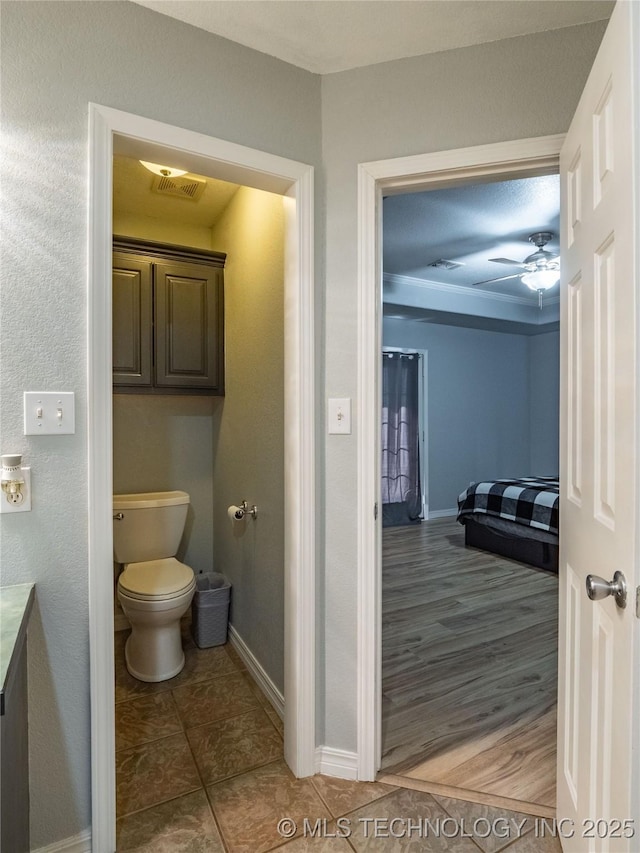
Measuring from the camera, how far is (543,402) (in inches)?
260

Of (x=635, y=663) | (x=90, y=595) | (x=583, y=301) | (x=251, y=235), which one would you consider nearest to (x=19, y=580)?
(x=90, y=595)

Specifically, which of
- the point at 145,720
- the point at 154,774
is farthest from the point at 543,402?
the point at 154,774

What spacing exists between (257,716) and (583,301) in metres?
2.03

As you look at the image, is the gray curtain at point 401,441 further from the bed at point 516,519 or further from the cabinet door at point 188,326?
the cabinet door at point 188,326

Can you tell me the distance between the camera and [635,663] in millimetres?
842

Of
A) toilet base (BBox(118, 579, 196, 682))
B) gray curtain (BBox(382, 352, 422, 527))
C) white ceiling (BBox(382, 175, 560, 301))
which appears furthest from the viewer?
gray curtain (BBox(382, 352, 422, 527))

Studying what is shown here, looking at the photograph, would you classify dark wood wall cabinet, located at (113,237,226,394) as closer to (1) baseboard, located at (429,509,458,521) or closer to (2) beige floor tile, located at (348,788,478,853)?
(2) beige floor tile, located at (348,788,478,853)

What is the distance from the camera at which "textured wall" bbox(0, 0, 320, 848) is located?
1.25 metres

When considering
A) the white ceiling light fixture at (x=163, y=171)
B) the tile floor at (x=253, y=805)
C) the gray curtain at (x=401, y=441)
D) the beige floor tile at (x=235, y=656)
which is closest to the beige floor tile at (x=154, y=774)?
the tile floor at (x=253, y=805)

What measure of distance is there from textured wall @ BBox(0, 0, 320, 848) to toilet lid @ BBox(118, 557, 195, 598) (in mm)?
928

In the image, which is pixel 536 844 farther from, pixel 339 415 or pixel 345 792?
pixel 339 415

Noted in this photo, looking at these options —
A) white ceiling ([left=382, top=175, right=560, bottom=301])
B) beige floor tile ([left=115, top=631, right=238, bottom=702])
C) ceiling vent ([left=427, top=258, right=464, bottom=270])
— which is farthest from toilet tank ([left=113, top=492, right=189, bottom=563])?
ceiling vent ([left=427, top=258, right=464, bottom=270])

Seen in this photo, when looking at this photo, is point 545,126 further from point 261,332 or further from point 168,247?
point 168,247

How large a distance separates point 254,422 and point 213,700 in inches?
51.4
